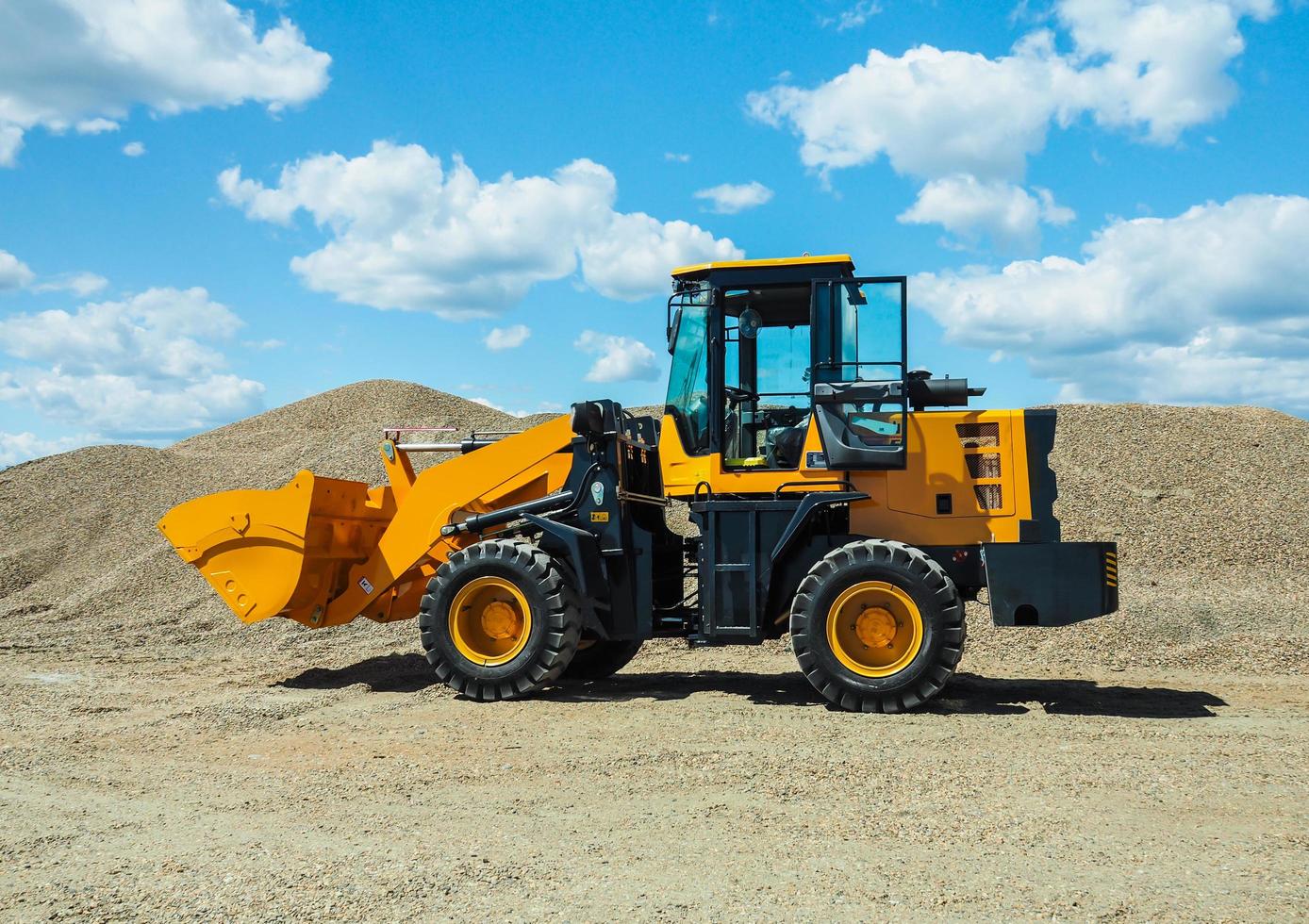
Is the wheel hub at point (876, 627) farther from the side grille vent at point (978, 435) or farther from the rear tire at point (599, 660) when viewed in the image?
the rear tire at point (599, 660)

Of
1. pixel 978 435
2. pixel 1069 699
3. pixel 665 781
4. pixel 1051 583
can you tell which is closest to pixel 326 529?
pixel 665 781

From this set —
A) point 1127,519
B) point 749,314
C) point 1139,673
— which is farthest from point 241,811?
point 1127,519

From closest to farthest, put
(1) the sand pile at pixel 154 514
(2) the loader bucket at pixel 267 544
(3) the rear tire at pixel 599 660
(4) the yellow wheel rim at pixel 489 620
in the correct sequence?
(4) the yellow wheel rim at pixel 489 620, (2) the loader bucket at pixel 267 544, (3) the rear tire at pixel 599 660, (1) the sand pile at pixel 154 514

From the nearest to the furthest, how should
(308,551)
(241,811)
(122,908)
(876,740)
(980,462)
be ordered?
(122,908), (241,811), (876,740), (980,462), (308,551)

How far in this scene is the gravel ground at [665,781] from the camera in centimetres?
429

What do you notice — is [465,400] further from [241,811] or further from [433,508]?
[241,811]

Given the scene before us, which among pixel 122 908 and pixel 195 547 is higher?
pixel 195 547

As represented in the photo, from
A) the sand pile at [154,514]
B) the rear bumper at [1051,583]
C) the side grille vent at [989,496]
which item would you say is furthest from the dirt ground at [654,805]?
the sand pile at [154,514]

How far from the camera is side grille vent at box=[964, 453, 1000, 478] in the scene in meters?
8.29

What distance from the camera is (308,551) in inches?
361

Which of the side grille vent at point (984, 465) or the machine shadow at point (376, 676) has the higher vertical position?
the side grille vent at point (984, 465)

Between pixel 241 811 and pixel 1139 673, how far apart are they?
7999 millimetres

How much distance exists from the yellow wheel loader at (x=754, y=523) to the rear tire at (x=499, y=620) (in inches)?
0.6

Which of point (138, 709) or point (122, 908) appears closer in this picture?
point (122, 908)
